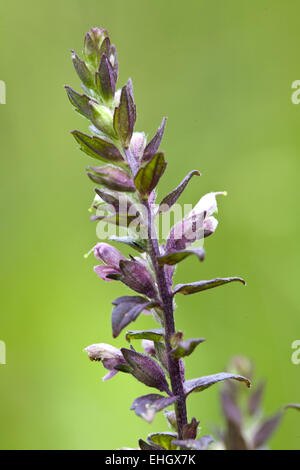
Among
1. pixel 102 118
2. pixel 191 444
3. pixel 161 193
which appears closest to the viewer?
pixel 191 444

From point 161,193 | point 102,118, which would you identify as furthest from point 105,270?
point 161,193

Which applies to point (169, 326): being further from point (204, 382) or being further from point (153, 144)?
point (153, 144)

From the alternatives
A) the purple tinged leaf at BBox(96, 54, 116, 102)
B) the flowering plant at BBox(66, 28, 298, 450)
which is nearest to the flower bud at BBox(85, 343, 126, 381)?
the flowering plant at BBox(66, 28, 298, 450)

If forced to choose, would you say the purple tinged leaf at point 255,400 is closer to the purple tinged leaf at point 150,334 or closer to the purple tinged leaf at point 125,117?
the purple tinged leaf at point 150,334

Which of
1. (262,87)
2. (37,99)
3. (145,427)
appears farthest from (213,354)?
(37,99)

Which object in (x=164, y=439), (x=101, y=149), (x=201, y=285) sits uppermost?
(x=101, y=149)

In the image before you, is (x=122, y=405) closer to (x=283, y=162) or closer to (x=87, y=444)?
(x=87, y=444)

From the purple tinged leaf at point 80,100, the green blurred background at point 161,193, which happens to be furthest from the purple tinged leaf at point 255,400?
the green blurred background at point 161,193

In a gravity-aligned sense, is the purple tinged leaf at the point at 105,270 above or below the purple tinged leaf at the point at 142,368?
above

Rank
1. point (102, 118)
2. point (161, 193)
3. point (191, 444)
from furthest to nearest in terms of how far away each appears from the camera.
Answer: point (161, 193), point (102, 118), point (191, 444)
